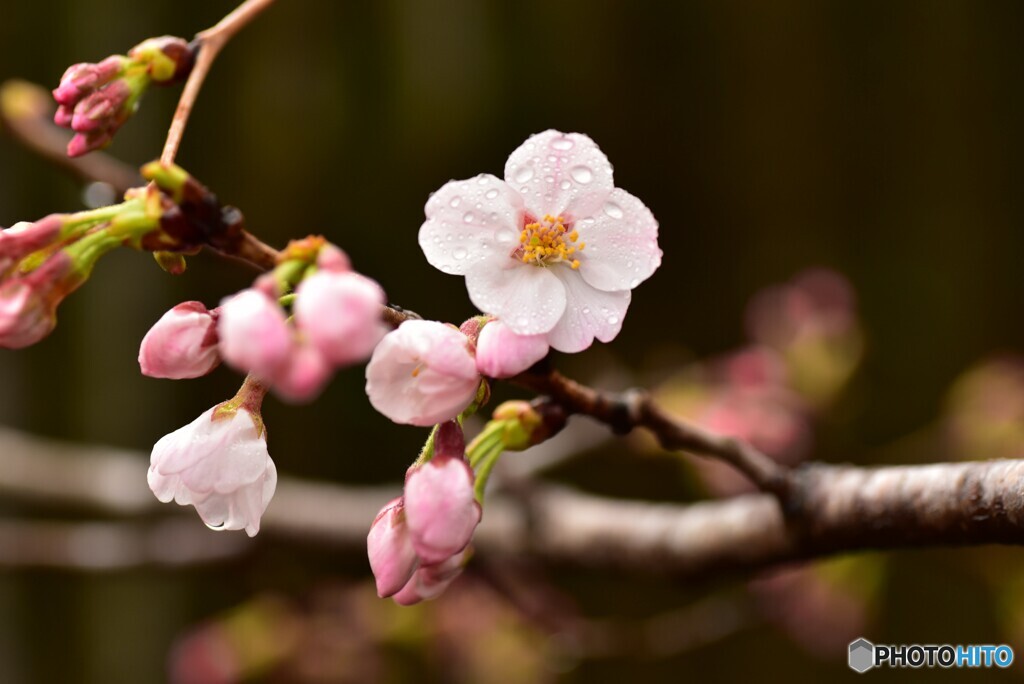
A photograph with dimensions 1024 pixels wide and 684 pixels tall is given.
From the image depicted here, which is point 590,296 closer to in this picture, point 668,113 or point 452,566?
point 452,566

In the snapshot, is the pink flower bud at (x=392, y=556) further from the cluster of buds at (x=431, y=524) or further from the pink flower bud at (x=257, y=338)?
the pink flower bud at (x=257, y=338)

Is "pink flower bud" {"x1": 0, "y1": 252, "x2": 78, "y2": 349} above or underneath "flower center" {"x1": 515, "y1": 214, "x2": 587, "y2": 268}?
underneath

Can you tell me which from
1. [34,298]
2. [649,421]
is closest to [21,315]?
[34,298]

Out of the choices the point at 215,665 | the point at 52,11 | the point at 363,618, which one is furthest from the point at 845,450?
the point at 52,11

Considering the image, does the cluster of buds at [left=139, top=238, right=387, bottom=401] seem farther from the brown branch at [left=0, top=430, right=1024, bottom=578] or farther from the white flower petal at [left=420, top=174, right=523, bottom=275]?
the brown branch at [left=0, top=430, right=1024, bottom=578]

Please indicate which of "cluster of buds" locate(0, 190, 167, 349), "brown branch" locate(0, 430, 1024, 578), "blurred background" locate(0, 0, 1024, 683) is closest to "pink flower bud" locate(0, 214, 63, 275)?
"cluster of buds" locate(0, 190, 167, 349)

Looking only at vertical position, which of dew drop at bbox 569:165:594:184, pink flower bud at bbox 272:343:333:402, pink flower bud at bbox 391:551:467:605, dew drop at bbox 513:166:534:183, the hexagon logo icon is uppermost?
dew drop at bbox 513:166:534:183

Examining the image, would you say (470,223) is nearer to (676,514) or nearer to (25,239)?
(25,239)
